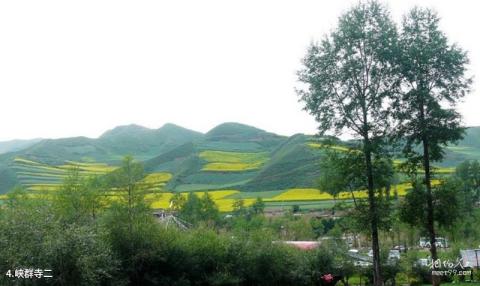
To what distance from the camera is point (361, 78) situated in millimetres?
24469

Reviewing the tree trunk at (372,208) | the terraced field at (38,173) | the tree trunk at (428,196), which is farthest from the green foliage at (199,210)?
the tree trunk at (428,196)

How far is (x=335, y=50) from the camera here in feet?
80.6

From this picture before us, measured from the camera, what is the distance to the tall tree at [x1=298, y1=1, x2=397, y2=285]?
24.0m

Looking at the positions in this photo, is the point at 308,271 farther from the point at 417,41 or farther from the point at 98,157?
the point at 98,157

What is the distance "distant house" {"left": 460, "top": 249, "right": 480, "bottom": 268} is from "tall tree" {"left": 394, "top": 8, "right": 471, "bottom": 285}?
12.6 m

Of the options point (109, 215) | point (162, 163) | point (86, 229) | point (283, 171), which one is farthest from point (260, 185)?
point (86, 229)

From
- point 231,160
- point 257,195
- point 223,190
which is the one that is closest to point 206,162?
point 231,160

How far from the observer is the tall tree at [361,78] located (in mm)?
24016

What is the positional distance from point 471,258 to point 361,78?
18386 millimetres

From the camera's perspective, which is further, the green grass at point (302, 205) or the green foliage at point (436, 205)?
the green grass at point (302, 205)

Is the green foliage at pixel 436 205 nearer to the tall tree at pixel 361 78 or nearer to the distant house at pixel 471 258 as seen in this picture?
the tall tree at pixel 361 78

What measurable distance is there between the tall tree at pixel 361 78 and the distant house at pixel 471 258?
A: 12.8m

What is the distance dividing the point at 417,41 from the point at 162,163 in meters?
122

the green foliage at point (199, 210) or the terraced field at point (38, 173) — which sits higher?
the terraced field at point (38, 173)
